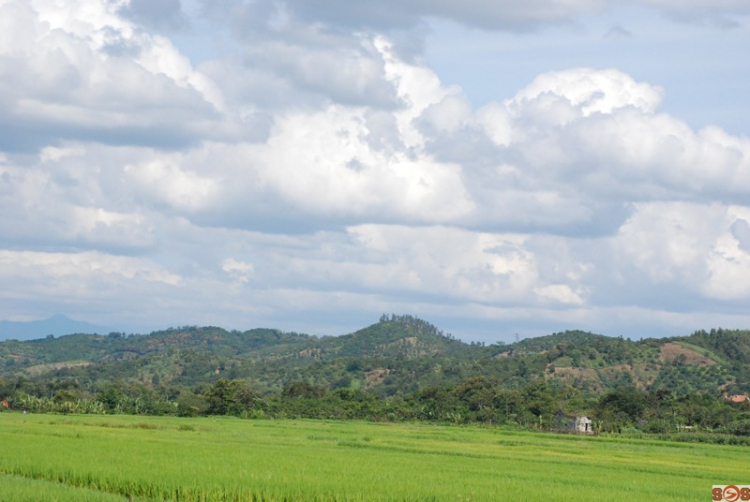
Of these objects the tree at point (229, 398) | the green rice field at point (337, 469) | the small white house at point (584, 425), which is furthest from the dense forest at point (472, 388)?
the green rice field at point (337, 469)

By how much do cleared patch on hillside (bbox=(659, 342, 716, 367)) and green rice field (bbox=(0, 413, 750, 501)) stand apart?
76814 mm

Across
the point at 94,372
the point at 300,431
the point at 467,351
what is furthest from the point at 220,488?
the point at 467,351

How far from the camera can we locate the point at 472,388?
97562mm

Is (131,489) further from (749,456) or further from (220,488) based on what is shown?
(749,456)

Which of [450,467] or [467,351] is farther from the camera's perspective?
[467,351]

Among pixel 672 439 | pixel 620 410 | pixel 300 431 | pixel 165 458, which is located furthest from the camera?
pixel 620 410

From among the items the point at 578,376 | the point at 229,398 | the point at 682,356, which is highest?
the point at 682,356

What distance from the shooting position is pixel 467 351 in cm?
19625

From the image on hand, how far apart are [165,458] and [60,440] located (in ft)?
35.6
